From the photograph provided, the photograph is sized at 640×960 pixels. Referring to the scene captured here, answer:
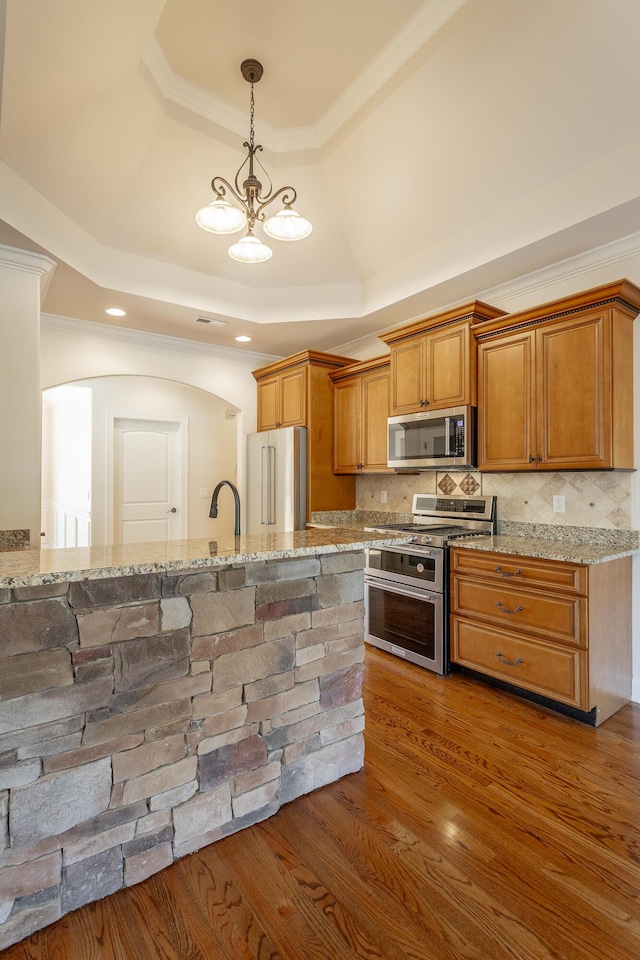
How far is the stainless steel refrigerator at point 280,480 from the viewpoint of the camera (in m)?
4.30

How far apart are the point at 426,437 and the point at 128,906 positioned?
9.81 ft

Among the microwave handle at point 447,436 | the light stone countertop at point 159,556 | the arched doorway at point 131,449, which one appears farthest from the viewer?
the arched doorway at point 131,449

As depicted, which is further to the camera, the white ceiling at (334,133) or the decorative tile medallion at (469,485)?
the decorative tile medallion at (469,485)

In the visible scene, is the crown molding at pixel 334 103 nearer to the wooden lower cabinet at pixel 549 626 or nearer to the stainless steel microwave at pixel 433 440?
the stainless steel microwave at pixel 433 440

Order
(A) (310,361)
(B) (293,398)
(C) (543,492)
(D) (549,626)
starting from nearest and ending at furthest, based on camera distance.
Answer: (D) (549,626), (C) (543,492), (A) (310,361), (B) (293,398)

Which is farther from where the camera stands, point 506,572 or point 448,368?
point 448,368

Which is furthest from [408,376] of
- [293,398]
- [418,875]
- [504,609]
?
[418,875]

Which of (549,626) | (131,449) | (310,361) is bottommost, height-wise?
(549,626)

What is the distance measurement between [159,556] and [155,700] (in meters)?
0.51

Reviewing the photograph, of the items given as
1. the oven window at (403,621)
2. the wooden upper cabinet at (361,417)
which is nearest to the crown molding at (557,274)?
the wooden upper cabinet at (361,417)

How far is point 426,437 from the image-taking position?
351cm

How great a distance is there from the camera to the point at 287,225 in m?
2.29

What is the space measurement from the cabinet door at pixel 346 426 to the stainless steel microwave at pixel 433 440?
0.50 metres

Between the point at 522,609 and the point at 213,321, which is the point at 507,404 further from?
the point at 213,321
